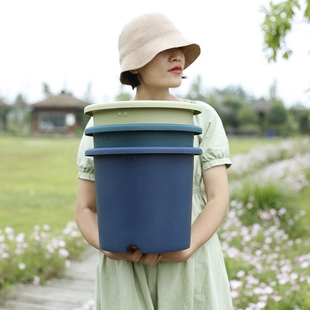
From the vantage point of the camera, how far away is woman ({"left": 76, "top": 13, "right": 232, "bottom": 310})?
1.43 metres

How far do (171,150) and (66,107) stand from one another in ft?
124

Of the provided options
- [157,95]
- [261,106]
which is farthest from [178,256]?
[261,106]

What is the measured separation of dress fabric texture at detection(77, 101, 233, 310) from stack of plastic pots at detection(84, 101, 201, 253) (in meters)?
0.18

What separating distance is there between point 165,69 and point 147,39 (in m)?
0.10

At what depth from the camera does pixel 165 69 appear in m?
1.47

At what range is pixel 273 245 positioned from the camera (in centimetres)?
512

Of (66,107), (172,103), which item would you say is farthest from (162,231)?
(66,107)

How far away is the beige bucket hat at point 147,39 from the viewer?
1.42 m

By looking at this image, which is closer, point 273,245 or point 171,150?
point 171,150

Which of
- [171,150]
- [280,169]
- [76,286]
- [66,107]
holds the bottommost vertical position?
[66,107]

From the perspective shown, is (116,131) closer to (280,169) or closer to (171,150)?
(171,150)

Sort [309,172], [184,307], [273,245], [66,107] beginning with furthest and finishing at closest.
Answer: [66,107]
[309,172]
[273,245]
[184,307]

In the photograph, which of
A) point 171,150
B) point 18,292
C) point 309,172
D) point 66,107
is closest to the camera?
point 171,150

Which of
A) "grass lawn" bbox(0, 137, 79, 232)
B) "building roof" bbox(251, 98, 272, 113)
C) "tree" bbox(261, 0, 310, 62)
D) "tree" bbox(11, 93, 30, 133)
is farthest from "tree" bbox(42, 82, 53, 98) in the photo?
"tree" bbox(261, 0, 310, 62)
